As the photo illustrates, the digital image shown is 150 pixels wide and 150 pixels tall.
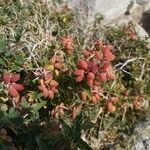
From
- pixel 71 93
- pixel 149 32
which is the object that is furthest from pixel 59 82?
pixel 149 32

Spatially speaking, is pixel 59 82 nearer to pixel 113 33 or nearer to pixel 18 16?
pixel 18 16

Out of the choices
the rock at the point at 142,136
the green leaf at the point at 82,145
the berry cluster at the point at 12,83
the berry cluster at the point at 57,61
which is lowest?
the rock at the point at 142,136

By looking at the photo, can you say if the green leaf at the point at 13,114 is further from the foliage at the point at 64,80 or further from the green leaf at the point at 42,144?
the green leaf at the point at 42,144

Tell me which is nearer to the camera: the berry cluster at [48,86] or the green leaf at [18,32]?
the berry cluster at [48,86]

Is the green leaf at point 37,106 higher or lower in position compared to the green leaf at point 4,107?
lower

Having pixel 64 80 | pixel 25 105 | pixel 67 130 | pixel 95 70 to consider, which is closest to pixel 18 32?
pixel 64 80

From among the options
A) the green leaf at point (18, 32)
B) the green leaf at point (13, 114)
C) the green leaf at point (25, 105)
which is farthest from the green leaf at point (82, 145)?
the green leaf at point (18, 32)

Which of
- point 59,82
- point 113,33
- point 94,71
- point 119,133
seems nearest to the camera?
point 94,71
